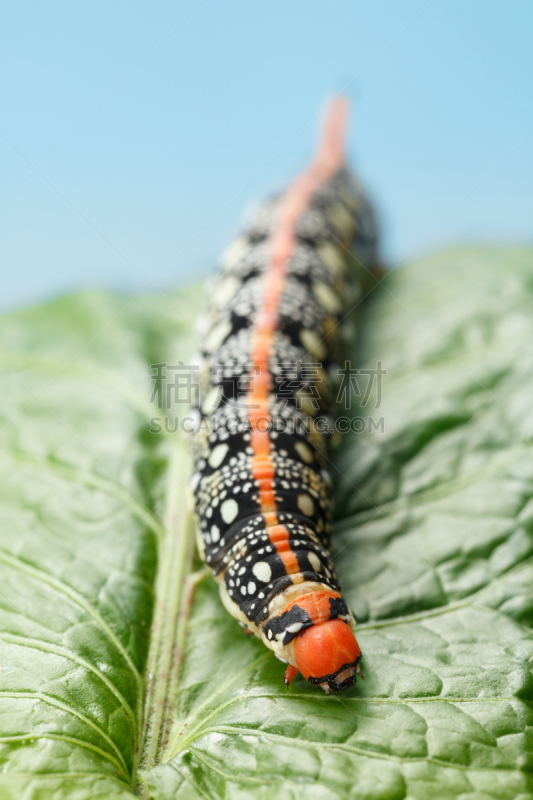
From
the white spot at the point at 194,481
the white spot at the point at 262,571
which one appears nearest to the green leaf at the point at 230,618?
the white spot at the point at 194,481

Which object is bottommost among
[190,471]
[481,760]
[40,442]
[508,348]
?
[481,760]

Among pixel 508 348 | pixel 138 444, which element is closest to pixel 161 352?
pixel 138 444

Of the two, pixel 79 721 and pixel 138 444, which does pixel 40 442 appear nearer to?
pixel 138 444

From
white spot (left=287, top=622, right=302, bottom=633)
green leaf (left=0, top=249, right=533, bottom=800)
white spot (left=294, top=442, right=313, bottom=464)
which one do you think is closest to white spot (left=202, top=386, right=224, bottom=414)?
green leaf (left=0, top=249, right=533, bottom=800)

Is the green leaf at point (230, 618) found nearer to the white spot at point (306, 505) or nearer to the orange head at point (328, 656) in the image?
the orange head at point (328, 656)

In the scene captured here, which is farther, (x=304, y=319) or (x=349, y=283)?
(x=349, y=283)

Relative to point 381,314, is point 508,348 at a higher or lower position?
lower

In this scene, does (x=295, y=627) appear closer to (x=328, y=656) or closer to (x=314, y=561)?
(x=328, y=656)
